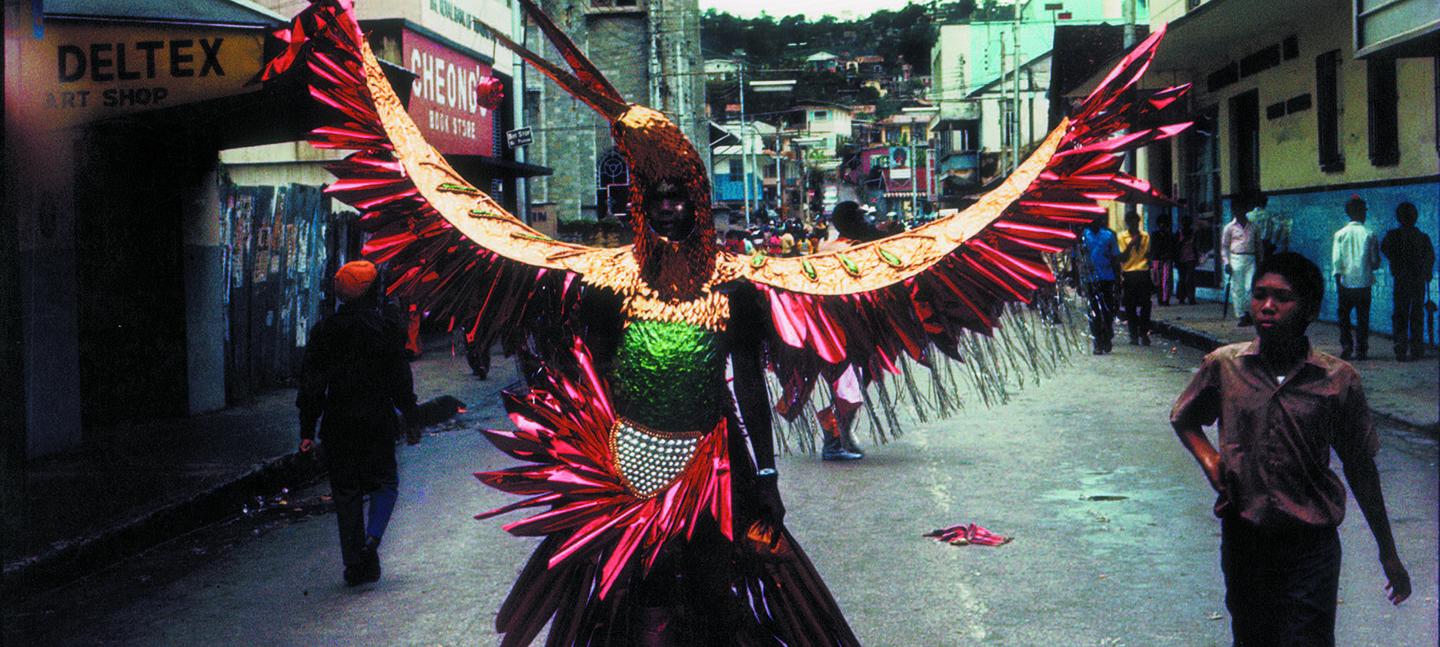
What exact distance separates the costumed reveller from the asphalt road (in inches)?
74.8

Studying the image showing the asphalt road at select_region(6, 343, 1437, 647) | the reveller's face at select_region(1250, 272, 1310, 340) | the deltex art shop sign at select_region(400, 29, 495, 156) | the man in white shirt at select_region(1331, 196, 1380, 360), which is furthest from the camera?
the deltex art shop sign at select_region(400, 29, 495, 156)

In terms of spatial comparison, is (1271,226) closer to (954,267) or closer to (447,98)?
(447,98)

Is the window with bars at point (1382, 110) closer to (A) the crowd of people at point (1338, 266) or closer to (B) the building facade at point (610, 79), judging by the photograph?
(A) the crowd of people at point (1338, 266)

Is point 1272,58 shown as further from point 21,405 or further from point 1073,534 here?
point 21,405

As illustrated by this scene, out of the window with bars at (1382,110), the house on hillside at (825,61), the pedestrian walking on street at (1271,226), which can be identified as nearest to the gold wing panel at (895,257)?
the window with bars at (1382,110)

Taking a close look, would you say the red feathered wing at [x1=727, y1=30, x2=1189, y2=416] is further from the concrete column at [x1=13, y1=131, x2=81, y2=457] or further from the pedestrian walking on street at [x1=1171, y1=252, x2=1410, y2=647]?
the concrete column at [x1=13, y1=131, x2=81, y2=457]

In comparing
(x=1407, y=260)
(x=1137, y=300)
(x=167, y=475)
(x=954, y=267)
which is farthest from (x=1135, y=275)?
(x=954, y=267)

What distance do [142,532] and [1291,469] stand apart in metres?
6.40

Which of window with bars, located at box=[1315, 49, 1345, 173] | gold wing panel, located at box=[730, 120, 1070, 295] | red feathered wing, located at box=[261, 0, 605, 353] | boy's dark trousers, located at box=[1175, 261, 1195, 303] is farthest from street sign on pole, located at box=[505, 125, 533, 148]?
gold wing panel, located at box=[730, 120, 1070, 295]

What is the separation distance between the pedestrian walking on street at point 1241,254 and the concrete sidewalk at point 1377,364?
0.47m

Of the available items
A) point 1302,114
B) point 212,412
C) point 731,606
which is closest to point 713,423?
point 731,606

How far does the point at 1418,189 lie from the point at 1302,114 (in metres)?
4.82

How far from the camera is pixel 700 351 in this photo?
12.0 ft

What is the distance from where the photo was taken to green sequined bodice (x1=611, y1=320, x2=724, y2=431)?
3.64 m
